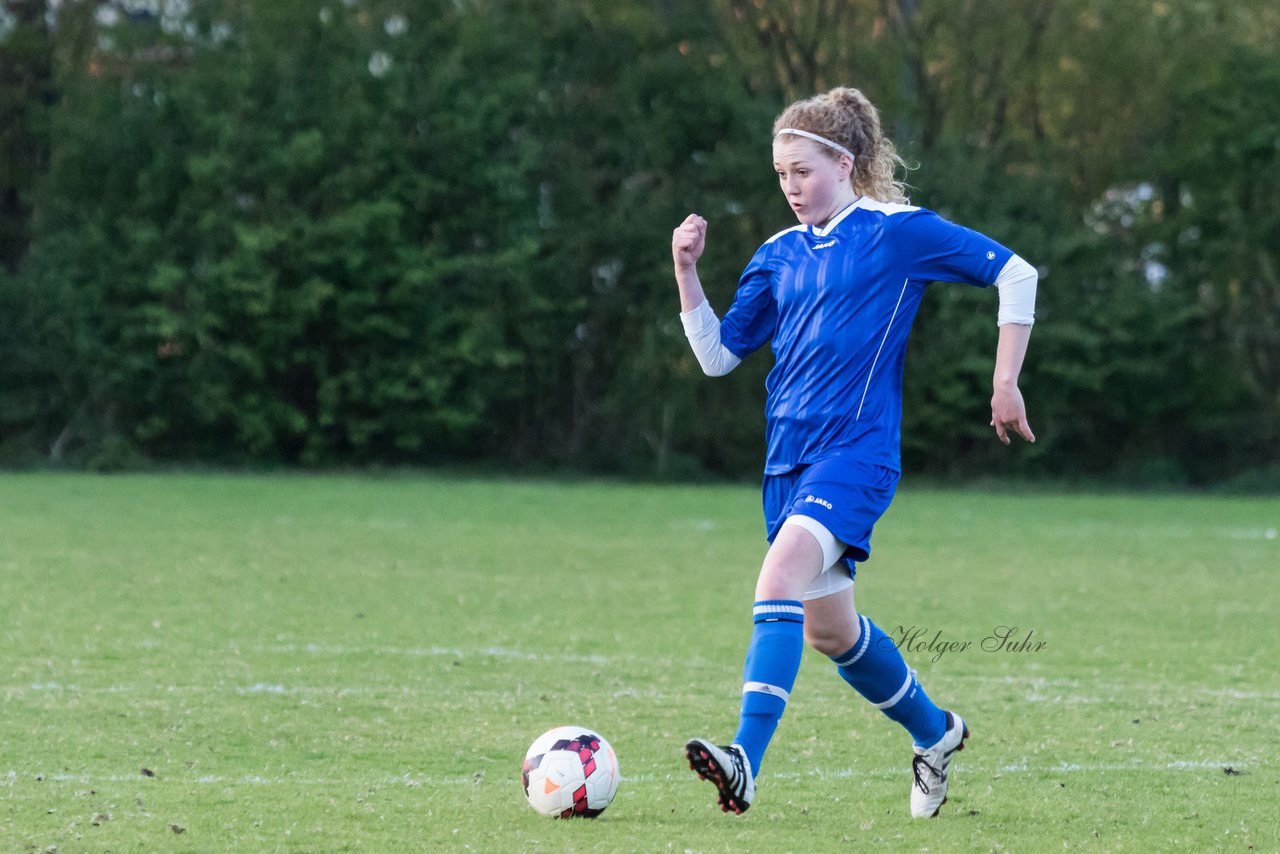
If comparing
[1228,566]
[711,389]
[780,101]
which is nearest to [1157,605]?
[1228,566]

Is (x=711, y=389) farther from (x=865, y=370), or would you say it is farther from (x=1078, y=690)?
(x=865, y=370)

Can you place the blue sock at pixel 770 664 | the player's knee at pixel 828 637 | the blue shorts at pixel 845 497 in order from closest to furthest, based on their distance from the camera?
the blue sock at pixel 770 664
the blue shorts at pixel 845 497
the player's knee at pixel 828 637

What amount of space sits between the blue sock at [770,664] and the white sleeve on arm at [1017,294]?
97 cm

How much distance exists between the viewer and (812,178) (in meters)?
4.93

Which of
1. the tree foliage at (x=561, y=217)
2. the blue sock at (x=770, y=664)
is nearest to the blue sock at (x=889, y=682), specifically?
the blue sock at (x=770, y=664)

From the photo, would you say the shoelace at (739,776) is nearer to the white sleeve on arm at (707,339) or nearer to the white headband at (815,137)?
the white sleeve on arm at (707,339)

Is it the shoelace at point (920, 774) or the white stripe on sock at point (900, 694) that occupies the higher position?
the white stripe on sock at point (900, 694)

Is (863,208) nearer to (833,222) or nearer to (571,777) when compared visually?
(833,222)

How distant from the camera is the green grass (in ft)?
15.6

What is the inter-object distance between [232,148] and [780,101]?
301 inches

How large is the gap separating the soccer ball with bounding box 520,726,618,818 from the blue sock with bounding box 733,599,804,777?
496 mm

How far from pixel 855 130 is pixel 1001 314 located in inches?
26.1

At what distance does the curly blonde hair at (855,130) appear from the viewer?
16.0 feet

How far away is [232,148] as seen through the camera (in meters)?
22.8
